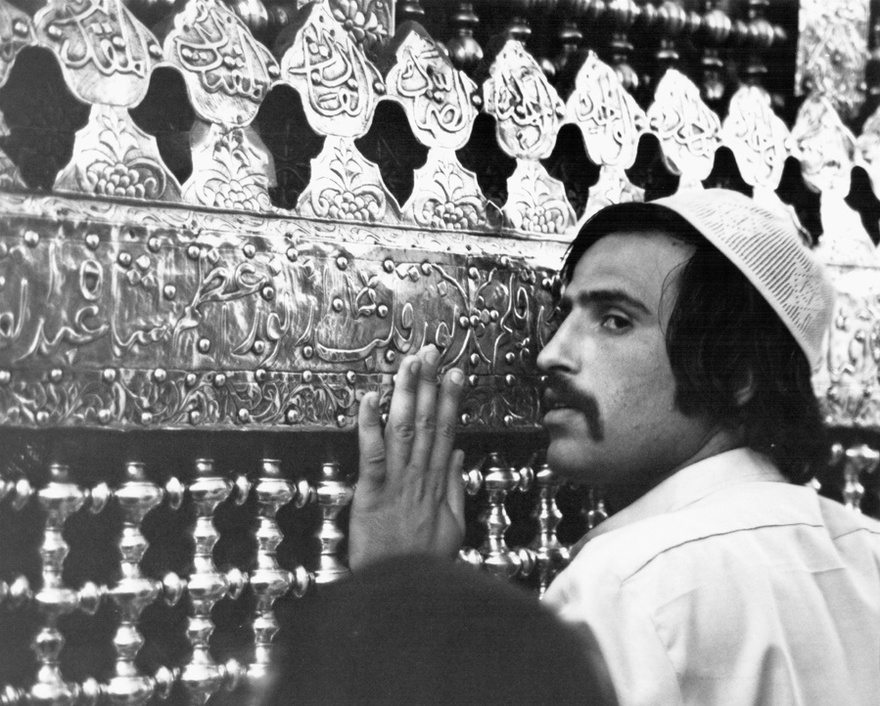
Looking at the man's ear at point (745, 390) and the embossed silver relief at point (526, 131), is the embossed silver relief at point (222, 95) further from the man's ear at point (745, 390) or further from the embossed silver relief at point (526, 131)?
the man's ear at point (745, 390)

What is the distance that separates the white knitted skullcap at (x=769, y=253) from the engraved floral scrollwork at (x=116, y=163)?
51 cm

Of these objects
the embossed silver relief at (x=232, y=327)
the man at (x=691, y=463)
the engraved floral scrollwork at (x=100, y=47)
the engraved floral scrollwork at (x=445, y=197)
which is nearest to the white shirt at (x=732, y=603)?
the man at (x=691, y=463)

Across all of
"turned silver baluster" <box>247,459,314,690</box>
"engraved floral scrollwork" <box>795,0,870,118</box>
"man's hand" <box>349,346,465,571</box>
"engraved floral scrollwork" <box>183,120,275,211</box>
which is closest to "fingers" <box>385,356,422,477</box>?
"man's hand" <box>349,346,465,571</box>

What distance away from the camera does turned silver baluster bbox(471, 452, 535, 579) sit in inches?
46.8

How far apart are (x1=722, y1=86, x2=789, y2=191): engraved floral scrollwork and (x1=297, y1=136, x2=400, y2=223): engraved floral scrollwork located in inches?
18.9

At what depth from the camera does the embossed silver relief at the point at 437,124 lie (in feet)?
3.81

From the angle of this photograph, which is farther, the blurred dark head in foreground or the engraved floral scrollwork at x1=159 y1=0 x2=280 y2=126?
the engraved floral scrollwork at x1=159 y1=0 x2=280 y2=126

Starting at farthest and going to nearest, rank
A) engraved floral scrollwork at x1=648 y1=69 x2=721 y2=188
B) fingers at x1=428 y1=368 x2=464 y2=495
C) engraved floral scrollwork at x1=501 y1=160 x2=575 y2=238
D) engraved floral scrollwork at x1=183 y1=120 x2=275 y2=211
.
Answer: engraved floral scrollwork at x1=648 y1=69 x2=721 y2=188
engraved floral scrollwork at x1=501 y1=160 x2=575 y2=238
fingers at x1=428 y1=368 x2=464 y2=495
engraved floral scrollwork at x1=183 y1=120 x2=275 y2=211

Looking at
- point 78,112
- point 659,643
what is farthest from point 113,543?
point 659,643

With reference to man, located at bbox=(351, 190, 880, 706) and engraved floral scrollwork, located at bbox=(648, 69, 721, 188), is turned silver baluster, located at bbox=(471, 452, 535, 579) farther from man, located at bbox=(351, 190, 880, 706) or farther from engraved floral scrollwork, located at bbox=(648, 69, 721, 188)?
engraved floral scrollwork, located at bbox=(648, 69, 721, 188)

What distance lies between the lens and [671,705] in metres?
0.91

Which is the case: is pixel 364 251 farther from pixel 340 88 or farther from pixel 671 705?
pixel 671 705

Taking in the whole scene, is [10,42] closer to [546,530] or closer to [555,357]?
[555,357]

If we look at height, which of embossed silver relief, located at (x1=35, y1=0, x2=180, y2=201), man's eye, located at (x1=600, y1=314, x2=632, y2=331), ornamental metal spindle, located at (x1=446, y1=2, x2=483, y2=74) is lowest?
man's eye, located at (x1=600, y1=314, x2=632, y2=331)
